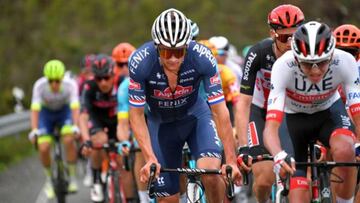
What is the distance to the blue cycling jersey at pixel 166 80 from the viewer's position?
8844 millimetres

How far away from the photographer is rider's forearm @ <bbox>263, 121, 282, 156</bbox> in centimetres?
785

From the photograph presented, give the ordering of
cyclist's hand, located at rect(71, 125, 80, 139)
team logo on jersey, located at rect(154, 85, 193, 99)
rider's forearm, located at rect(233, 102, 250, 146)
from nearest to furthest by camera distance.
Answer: team logo on jersey, located at rect(154, 85, 193, 99) < rider's forearm, located at rect(233, 102, 250, 146) < cyclist's hand, located at rect(71, 125, 80, 139)

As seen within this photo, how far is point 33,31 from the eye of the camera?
41.2 meters

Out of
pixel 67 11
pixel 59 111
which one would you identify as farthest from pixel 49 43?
pixel 59 111

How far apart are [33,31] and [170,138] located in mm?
32515

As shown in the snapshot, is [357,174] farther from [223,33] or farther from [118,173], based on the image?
[223,33]

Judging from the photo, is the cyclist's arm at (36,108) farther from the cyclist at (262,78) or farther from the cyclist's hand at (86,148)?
the cyclist at (262,78)

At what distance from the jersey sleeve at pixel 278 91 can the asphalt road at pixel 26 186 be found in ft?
20.9

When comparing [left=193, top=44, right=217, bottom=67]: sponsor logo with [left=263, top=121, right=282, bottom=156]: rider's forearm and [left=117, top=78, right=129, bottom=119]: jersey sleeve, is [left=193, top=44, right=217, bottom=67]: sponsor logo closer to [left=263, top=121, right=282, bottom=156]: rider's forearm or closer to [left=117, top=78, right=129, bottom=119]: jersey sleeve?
[left=263, top=121, right=282, bottom=156]: rider's forearm

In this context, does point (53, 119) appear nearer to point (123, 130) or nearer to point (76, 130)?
point (76, 130)

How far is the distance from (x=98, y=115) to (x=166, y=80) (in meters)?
4.56

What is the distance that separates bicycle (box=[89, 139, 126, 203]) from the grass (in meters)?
8.14

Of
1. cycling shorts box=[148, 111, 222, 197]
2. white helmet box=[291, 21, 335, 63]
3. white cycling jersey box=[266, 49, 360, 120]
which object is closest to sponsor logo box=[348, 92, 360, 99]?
white cycling jersey box=[266, 49, 360, 120]

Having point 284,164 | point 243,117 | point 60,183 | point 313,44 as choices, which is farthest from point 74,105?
point 284,164
